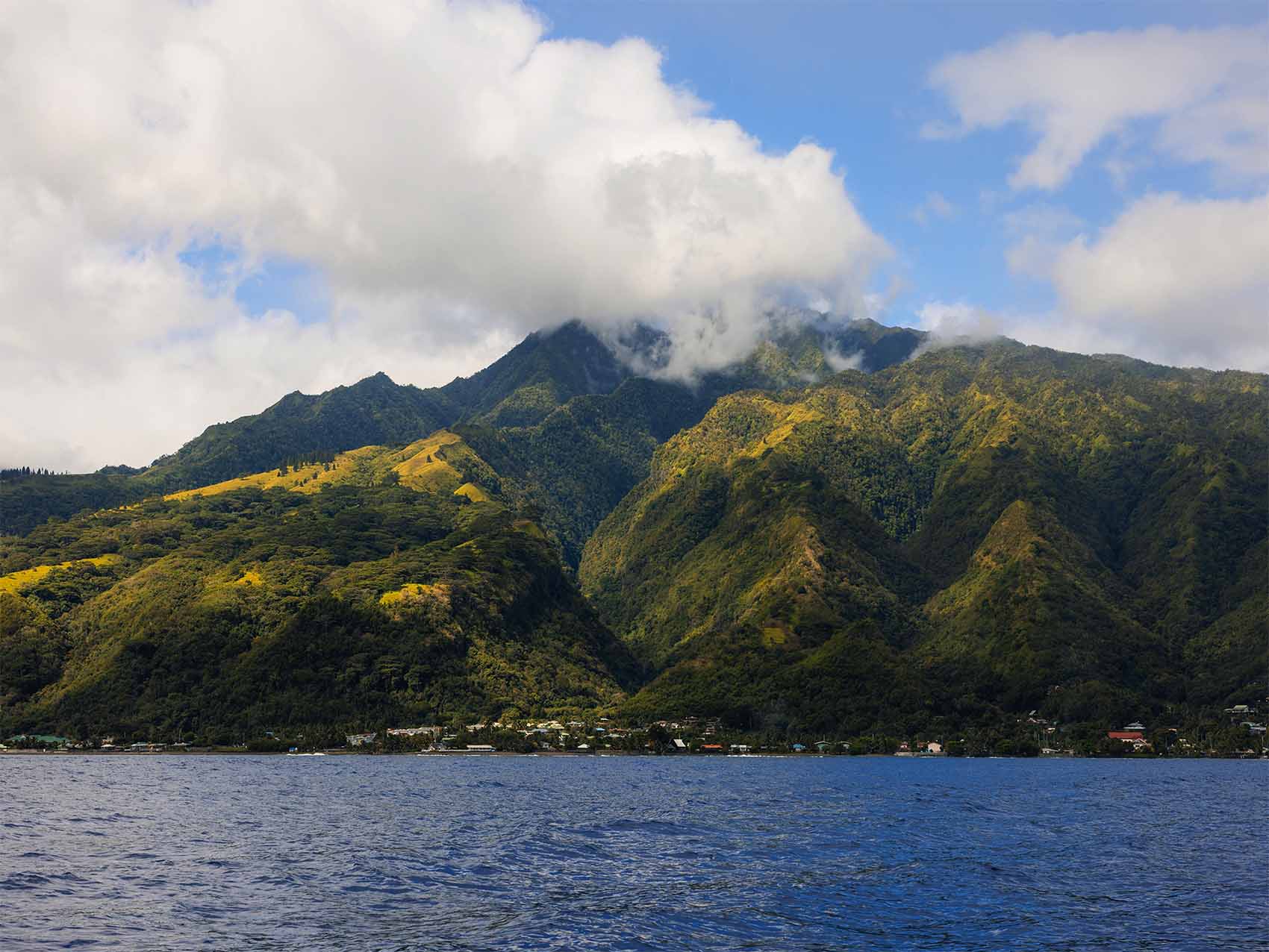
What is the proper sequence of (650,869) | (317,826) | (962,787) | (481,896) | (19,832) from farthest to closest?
(962,787), (317,826), (19,832), (650,869), (481,896)

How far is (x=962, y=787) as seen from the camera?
194250 mm

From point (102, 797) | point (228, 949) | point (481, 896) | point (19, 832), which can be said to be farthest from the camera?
point (102, 797)

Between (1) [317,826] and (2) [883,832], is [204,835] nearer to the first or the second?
(1) [317,826]

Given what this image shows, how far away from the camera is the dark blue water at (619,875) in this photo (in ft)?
201

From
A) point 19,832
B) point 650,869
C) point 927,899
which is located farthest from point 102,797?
point 927,899

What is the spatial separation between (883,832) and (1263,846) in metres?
34.5

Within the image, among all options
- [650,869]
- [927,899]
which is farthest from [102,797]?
[927,899]

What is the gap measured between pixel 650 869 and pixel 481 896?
17.7m

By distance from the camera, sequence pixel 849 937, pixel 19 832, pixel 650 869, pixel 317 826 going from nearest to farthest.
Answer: pixel 849 937
pixel 650 869
pixel 19 832
pixel 317 826

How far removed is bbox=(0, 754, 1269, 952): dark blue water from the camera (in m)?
61.3

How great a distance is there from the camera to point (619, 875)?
82438mm

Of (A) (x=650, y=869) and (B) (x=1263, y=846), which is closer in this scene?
(A) (x=650, y=869)

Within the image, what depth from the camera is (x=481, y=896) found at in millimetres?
72125

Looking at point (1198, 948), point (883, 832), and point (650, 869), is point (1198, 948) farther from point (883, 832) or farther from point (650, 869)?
point (883, 832)
